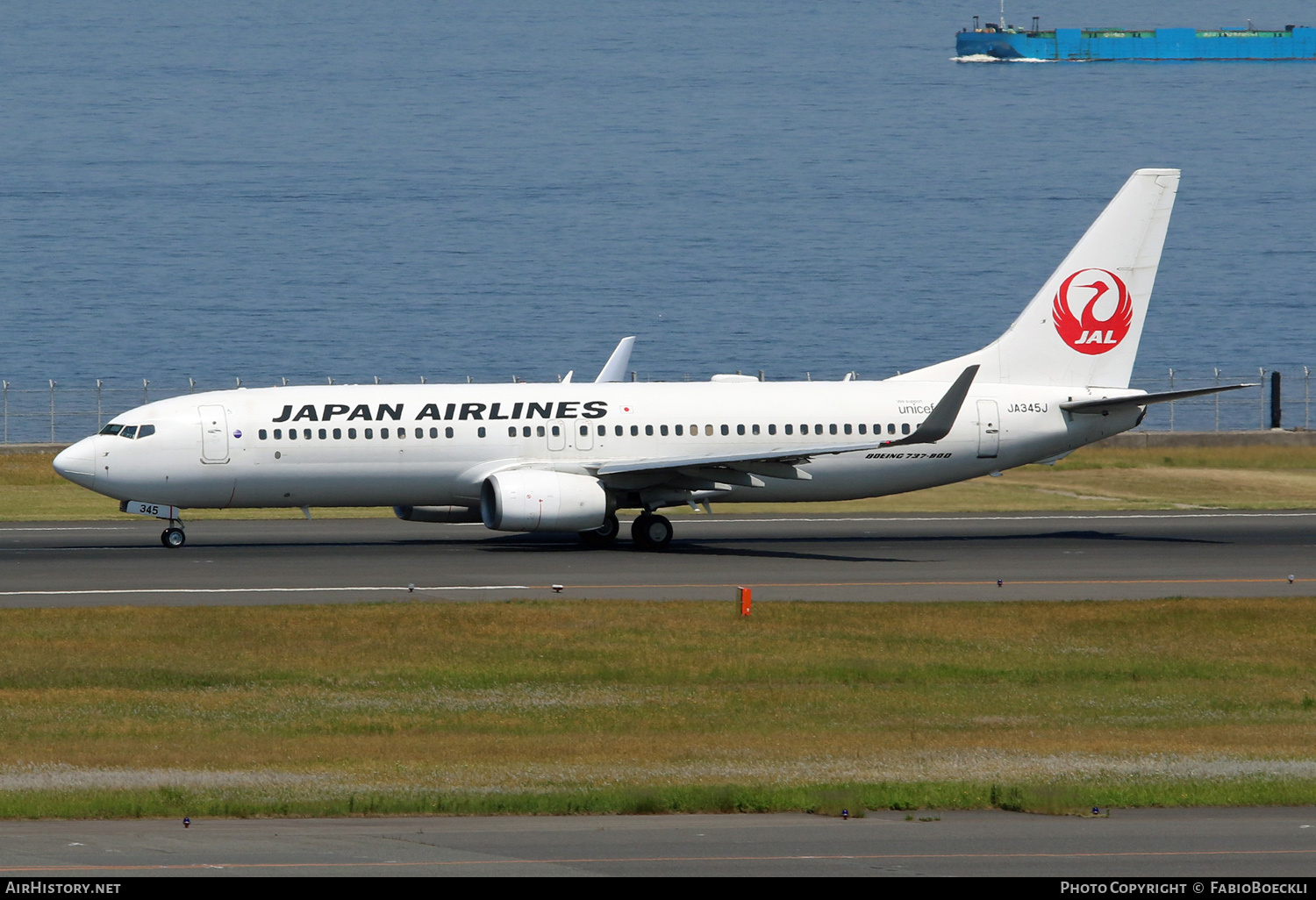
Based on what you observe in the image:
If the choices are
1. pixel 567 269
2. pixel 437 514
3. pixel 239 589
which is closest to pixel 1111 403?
pixel 437 514

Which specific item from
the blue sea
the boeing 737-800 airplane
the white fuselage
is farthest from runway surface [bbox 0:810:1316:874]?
the blue sea

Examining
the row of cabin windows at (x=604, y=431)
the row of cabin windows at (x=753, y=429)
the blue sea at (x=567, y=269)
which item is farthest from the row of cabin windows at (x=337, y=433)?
the blue sea at (x=567, y=269)

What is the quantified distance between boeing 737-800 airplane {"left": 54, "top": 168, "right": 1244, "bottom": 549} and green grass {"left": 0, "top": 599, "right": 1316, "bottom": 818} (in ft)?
32.3

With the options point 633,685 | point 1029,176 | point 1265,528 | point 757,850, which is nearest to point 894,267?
point 1029,176

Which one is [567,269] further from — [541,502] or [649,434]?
[541,502]

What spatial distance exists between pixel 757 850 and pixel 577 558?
26306 millimetres

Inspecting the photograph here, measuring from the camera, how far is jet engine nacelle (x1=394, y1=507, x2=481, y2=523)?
43688 mm

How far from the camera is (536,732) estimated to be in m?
21.7

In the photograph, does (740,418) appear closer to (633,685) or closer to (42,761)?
(633,685)

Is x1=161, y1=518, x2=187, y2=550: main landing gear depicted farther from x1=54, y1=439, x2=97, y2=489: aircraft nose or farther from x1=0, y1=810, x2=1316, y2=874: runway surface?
x1=0, y1=810, x2=1316, y2=874: runway surface

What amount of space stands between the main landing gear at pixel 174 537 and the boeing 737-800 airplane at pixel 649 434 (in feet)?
0.16

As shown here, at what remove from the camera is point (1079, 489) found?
5944cm

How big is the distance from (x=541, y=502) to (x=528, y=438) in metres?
3.02

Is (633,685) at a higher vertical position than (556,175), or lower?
lower
